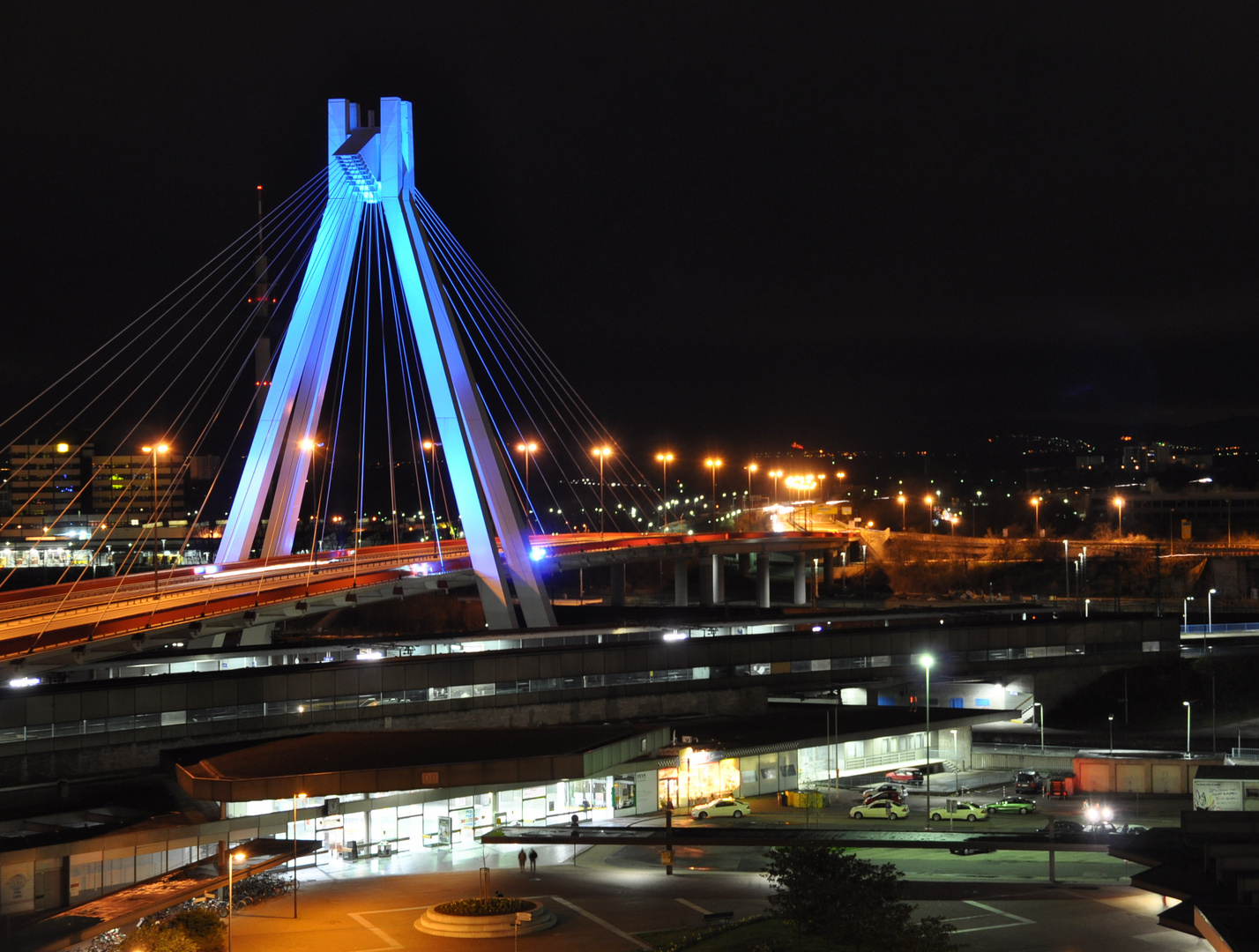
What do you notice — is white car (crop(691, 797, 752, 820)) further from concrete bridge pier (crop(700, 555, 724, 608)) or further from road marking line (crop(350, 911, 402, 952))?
concrete bridge pier (crop(700, 555, 724, 608))

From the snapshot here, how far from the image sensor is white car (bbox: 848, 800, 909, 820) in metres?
23.8

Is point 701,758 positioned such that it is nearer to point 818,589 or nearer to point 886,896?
point 886,896

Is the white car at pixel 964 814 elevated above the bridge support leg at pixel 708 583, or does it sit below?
below

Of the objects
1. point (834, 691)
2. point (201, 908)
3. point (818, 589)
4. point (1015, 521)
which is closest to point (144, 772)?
point (201, 908)

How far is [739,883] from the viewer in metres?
19.1

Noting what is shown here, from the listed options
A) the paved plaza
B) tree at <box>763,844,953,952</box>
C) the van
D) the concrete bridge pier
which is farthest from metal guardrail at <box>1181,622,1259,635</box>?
tree at <box>763,844,953,952</box>

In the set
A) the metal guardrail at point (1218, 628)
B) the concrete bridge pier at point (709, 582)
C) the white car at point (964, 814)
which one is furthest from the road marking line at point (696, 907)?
the concrete bridge pier at point (709, 582)

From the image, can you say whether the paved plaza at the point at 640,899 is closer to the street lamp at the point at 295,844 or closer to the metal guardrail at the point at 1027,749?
the street lamp at the point at 295,844

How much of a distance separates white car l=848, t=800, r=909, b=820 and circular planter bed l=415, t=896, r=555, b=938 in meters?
8.59

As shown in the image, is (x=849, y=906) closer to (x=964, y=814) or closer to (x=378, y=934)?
(x=378, y=934)

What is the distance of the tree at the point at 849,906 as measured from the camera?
582 inches

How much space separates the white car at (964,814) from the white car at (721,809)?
3.49m

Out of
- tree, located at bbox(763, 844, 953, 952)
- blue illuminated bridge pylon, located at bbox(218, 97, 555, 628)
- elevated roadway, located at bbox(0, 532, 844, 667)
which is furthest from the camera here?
blue illuminated bridge pylon, located at bbox(218, 97, 555, 628)

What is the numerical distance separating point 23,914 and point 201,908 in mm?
2722
